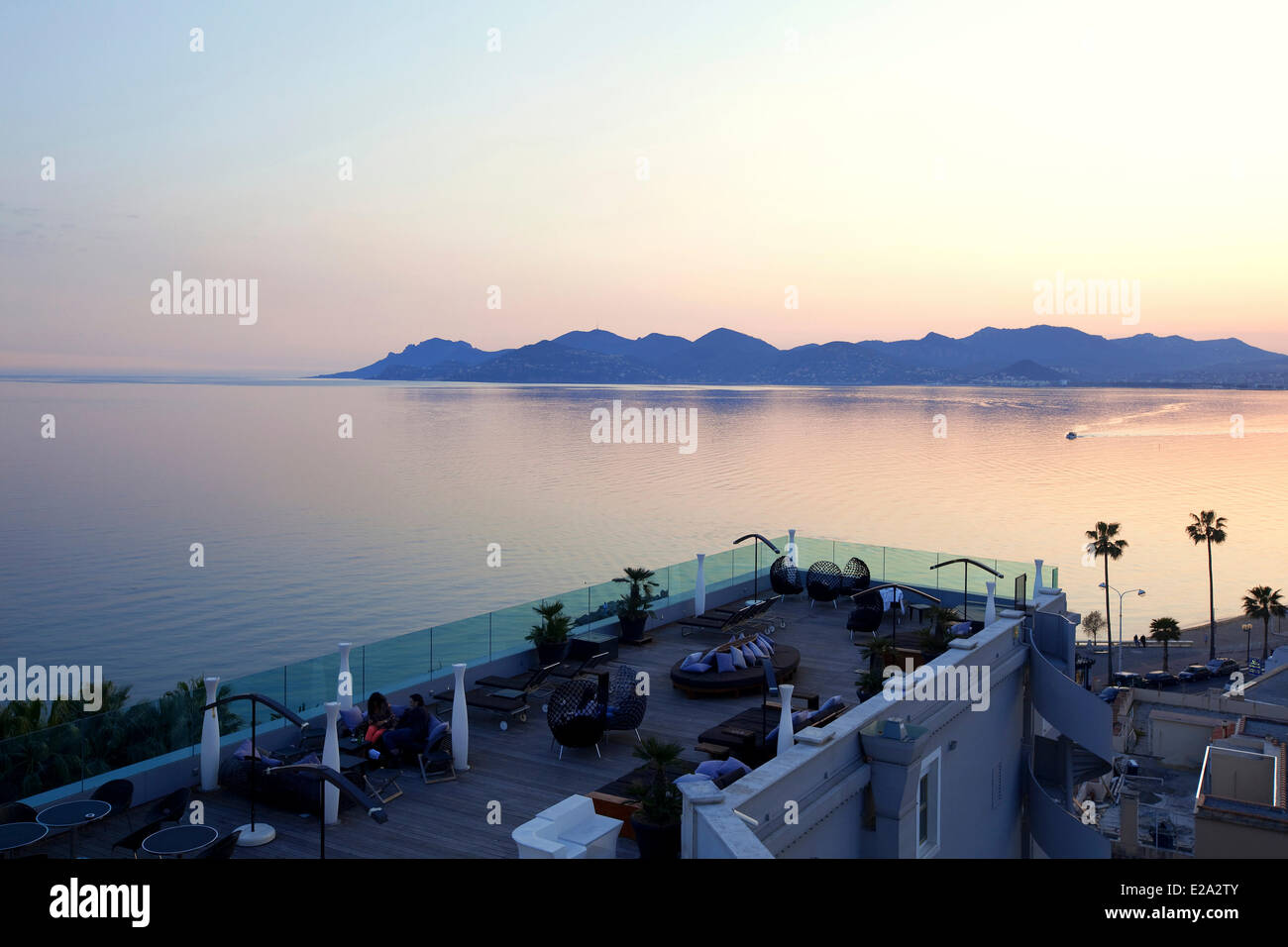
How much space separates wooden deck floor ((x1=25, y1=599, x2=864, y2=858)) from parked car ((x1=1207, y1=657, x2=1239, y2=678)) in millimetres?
59244

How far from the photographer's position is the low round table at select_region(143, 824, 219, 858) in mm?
8875

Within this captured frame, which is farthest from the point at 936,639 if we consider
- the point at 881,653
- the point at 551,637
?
the point at 551,637

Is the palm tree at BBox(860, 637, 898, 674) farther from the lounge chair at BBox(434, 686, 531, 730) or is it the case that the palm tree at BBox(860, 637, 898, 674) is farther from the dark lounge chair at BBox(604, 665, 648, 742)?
the lounge chair at BBox(434, 686, 531, 730)

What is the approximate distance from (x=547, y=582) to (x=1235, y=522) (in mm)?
71733

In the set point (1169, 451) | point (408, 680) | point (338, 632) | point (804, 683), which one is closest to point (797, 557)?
point (804, 683)

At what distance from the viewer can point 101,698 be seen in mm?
27656

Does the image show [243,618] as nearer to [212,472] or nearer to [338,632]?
[338,632]

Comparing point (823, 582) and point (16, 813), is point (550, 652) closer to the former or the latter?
point (823, 582)

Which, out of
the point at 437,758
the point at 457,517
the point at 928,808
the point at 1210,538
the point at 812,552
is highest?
the point at 812,552

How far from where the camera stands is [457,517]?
7388 cm

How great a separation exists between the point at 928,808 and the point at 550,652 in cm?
685

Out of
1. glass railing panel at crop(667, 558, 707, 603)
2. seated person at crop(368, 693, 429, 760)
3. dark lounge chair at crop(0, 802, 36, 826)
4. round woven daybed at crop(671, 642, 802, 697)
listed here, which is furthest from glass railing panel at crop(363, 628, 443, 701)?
glass railing panel at crop(667, 558, 707, 603)
